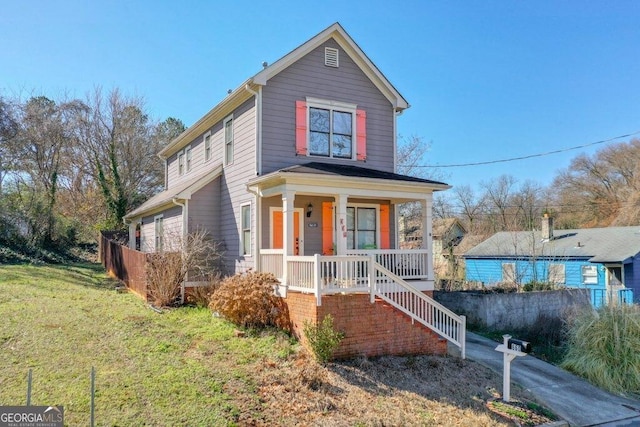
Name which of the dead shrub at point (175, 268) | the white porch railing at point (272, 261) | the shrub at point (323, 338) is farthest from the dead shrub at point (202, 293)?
the shrub at point (323, 338)

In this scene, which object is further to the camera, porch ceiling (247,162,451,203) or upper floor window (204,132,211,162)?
upper floor window (204,132,211,162)

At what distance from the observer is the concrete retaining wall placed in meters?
14.2

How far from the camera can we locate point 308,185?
33.0 feet

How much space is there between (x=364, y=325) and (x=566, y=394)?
463cm

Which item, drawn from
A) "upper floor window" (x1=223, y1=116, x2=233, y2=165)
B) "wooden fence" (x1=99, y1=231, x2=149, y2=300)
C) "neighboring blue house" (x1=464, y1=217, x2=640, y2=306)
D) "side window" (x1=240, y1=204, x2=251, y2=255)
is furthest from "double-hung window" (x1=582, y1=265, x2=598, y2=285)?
"wooden fence" (x1=99, y1=231, x2=149, y2=300)

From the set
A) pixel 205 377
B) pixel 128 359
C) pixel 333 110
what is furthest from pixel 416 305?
pixel 333 110

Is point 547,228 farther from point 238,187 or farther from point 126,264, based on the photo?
point 126,264

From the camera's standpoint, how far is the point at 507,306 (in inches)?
571

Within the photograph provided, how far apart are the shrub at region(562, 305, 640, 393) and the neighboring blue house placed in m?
6.58

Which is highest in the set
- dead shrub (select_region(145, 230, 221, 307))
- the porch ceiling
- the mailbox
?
the porch ceiling

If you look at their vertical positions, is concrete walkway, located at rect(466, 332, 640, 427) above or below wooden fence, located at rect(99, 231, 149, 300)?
below

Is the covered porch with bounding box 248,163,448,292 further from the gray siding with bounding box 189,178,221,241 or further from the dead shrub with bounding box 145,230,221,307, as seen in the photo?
the gray siding with bounding box 189,178,221,241

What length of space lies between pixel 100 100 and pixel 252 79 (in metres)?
24.4

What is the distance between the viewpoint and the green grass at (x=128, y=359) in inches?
237
